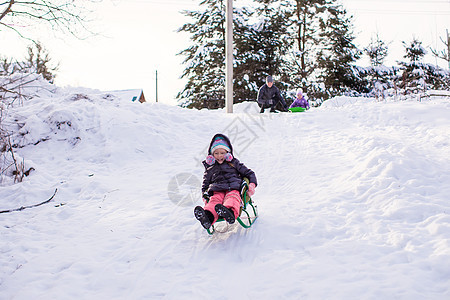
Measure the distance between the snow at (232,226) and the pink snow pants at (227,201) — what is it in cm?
35

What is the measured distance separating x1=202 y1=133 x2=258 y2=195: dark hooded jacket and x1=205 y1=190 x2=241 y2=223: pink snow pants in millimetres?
75

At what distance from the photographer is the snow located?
8.67ft

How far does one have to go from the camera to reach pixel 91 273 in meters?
2.90

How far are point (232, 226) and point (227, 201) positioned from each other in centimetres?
53

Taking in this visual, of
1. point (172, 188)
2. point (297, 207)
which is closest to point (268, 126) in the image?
point (172, 188)

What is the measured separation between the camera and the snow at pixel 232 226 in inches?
104

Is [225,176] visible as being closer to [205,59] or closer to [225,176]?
[225,176]

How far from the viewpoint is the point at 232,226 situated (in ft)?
12.5

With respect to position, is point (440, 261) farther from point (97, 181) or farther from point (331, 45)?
point (331, 45)

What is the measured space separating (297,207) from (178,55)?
60.1ft

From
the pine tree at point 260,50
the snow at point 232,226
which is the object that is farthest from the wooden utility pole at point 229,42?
the pine tree at point 260,50

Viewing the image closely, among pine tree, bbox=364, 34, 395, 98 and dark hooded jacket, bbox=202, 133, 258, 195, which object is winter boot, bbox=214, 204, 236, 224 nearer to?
dark hooded jacket, bbox=202, 133, 258, 195

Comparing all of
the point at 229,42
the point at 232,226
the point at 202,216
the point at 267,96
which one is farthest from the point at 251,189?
the point at 267,96

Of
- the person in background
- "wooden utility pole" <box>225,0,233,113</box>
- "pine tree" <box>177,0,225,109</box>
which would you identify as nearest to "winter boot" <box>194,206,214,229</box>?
"wooden utility pole" <box>225,0,233,113</box>
